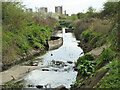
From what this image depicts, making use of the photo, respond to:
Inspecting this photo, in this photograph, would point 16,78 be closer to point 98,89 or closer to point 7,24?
point 98,89

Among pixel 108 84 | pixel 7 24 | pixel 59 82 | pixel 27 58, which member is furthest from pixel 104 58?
pixel 7 24

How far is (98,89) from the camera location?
6.29 m

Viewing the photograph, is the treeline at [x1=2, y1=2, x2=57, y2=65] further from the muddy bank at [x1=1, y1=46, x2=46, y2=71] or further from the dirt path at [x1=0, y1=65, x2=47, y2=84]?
the dirt path at [x1=0, y1=65, x2=47, y2=84]

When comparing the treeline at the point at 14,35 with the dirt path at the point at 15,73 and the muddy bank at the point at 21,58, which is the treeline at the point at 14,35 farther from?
the dirt path at the point at 15,73

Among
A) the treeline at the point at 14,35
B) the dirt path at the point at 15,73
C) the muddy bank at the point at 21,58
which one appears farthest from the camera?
the treeline at the point at 14,35

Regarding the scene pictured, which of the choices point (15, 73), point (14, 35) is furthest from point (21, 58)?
point (15, 73)

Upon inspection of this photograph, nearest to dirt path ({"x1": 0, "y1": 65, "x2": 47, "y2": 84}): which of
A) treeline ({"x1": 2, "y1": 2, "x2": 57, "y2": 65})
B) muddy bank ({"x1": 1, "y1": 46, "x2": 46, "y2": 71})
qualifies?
muddy bank ({"x1": 1, "y1": 46, "x2": 46, "y2": 71})

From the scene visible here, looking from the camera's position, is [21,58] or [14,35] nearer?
[21,58]

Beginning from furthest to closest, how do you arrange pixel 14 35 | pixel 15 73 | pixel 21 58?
1. pixel 14 35
2. pixel 21 58
3. pixel 15 73

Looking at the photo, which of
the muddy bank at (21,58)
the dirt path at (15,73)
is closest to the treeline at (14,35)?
the muddy bank at (21,58)

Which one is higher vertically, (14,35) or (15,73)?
(14,35)

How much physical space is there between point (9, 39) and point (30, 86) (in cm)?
929

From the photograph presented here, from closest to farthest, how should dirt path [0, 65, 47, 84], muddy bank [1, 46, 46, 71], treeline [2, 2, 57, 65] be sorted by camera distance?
A: dirt path [0, 65, 47, 84] → muddy bank [1, 46, 46, 71] → treeline [2, 2, 57, 65]

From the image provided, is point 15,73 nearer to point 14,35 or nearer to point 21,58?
point 21,58
